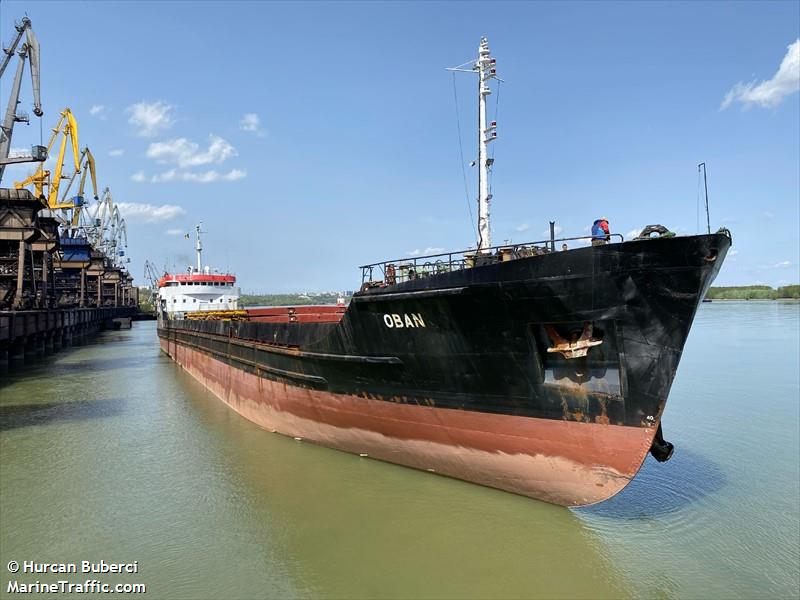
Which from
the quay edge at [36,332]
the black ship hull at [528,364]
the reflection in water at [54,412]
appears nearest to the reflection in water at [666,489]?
the black ship hull at [528,364]

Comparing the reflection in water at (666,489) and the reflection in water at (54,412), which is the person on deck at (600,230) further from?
the reflection in water at (54,412)

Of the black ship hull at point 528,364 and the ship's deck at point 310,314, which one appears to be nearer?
the black ship hull at point 528,364

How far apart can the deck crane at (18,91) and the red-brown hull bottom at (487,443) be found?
36.5 m

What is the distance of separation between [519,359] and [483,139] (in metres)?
5.38

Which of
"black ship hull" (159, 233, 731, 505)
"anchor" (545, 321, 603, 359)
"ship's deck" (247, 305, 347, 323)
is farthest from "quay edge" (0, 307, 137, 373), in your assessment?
"anchor" (545, 321, 603, 359)

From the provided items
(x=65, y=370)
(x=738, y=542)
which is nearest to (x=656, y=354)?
(x=738, y=542)

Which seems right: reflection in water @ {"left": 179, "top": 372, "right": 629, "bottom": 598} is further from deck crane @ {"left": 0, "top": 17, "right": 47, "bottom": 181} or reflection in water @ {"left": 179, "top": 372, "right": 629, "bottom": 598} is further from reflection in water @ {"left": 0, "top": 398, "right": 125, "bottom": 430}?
deck crane @ {"left": 0, "top": 17, "right": 47, "bottom": 181}

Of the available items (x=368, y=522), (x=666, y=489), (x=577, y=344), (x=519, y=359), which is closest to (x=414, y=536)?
(x=368, y=522)

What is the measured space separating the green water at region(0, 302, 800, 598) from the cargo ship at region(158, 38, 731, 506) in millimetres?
742

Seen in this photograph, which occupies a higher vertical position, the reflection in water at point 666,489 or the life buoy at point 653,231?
the life buoy at point 653,231

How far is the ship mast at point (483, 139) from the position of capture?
34.0 feet

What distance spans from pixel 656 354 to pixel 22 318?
3066 cm

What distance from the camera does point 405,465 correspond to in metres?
9.22

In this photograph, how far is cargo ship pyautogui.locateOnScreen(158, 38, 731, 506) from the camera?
6.61 m
